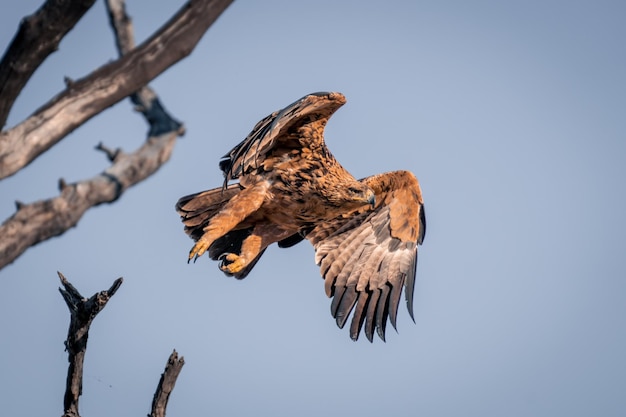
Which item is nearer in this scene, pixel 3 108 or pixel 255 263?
pixel 3 108

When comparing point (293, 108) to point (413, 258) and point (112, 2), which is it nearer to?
point (413, 258)

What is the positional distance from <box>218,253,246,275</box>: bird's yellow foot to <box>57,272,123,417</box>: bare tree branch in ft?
8.83

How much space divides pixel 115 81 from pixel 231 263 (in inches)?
188

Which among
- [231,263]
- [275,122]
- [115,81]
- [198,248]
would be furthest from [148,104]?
[231,263]

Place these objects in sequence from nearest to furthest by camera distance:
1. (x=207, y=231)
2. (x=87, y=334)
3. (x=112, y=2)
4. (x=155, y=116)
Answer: (x=112, y=2)
(x=155, y=116)
(x=87, y=334)
(x=207, y=231)

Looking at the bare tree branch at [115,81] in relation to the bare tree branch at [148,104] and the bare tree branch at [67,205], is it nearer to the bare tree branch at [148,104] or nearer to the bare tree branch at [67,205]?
the bare tree branch at [148,104]

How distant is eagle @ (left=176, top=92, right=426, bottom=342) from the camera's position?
8156 millimetres

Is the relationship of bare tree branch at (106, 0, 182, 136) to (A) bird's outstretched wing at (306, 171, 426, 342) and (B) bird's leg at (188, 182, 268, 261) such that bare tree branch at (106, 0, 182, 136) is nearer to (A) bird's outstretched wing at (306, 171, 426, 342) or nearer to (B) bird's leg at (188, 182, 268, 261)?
(B) bird's leg at (188, 182, 268, 261)

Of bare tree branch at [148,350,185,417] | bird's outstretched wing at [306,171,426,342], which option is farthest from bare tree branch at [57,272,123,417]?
bird's outstretched wing at [306,171,426,342]

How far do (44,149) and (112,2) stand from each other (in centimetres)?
71

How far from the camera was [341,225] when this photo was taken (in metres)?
9.71

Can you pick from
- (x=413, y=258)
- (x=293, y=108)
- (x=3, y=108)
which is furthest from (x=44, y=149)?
(x=413, y=258)

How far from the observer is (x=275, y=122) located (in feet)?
24.4

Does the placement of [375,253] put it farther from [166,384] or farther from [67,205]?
[67,205]
